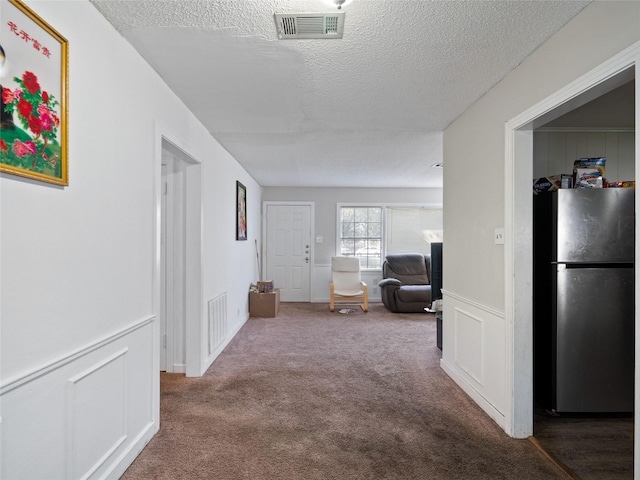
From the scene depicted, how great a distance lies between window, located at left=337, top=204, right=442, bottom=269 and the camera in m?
7.33

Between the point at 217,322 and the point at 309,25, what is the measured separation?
2.94 m

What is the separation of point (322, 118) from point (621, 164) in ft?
8.41

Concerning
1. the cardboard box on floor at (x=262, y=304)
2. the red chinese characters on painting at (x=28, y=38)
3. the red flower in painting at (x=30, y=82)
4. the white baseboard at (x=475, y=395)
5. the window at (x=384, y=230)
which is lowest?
the white baseboard at (x=475, y=395)

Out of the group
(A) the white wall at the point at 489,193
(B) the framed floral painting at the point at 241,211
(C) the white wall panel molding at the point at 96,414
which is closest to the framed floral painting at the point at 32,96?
(C) the white wall panel molding at the point at 96,414

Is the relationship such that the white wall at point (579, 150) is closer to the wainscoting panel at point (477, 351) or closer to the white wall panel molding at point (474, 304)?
the white wall panel molding at point (474, 304)

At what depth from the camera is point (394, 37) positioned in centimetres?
191

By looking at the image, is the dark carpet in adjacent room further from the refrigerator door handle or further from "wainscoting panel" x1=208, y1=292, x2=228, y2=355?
the refrigerator door handle

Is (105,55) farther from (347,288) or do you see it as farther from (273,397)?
(347,288)

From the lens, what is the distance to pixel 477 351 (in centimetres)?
282

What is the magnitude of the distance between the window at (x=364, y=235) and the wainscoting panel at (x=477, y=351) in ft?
12.6

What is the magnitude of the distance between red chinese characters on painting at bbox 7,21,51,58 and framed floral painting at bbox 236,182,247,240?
3543 millimetres

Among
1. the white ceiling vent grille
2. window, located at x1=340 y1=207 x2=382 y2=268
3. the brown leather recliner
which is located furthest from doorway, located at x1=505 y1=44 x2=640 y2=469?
window, located at x1=340 y1=207 x2=382 y2=268

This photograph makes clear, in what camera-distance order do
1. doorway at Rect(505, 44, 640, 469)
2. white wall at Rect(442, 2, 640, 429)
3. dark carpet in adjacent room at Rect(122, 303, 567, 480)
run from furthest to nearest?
doorway at Rect(505, 44, 640, 469) → dark carpet in adjacent room at Rect(122, 303, 567, 480) → white wall at Rect(442, 2, 640, 429)

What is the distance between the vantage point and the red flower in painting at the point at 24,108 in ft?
4.07
